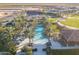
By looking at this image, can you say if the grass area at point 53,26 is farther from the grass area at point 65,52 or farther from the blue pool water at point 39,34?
the grass area at point 65,52

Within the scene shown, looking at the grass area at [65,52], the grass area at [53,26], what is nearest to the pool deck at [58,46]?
the grass area at [65,52]

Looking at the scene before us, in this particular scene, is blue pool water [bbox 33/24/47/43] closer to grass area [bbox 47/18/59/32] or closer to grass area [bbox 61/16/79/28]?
grass area [bbox 47/18/59/32]

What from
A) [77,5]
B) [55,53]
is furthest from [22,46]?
[77,5]

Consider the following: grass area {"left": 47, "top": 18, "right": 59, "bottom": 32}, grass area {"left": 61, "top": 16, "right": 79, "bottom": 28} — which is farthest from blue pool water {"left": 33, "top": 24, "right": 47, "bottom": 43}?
grass area {"left": 61, "top": 16, "right": 79, "bottom": 28}

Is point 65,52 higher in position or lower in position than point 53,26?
lower

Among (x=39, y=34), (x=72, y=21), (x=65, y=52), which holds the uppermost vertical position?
(x=72, y=21)

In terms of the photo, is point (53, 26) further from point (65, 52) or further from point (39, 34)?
point (65, 52)

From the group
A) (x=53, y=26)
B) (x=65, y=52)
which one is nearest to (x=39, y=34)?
(x=53, y=26)

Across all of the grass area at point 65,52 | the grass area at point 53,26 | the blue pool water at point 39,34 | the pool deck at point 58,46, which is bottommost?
the grass area at point 65,52
